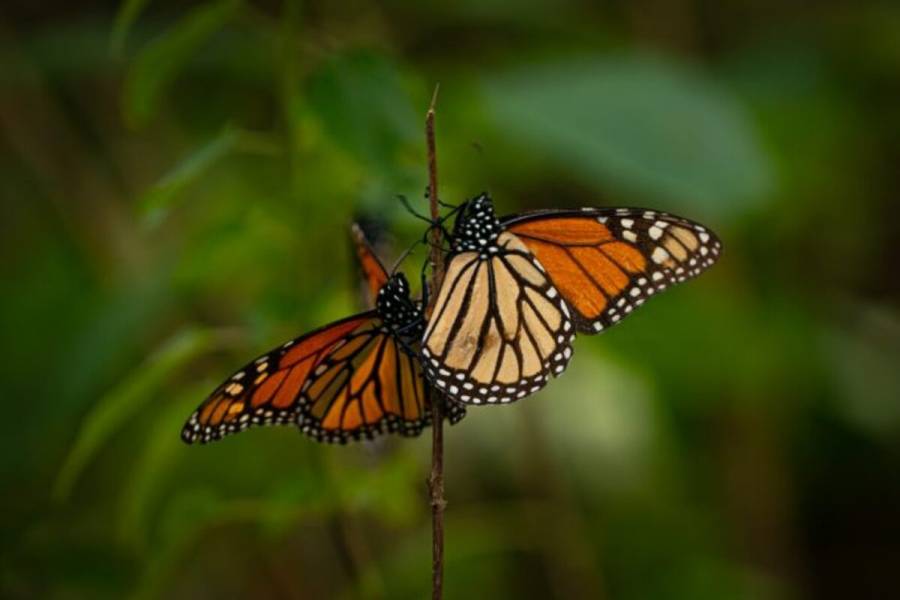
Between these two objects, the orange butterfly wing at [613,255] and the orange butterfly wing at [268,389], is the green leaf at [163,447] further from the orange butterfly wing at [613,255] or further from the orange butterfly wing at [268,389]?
the orange butterfly wing at [613,255]

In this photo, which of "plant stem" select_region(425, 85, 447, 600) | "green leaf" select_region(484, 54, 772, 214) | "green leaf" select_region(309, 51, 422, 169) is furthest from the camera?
"green leaf" select_region(484, 54, 772, 214)

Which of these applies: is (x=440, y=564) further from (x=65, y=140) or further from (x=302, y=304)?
(x=65, y=140)

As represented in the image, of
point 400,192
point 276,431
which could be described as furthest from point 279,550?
point 400,192

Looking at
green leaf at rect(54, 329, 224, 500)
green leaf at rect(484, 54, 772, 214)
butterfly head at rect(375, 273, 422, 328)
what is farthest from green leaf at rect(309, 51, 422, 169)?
green leaf at rect(484, 54, 772, 214)

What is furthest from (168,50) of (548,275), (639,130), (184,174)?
(639,130)

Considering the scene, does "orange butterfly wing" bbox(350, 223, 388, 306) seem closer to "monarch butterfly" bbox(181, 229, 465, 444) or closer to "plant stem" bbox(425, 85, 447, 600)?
"monarch butterfly" bbox(181, 229, 465, 444)


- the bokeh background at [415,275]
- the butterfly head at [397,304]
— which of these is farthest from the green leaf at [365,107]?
the butterfly head at [397,304]
